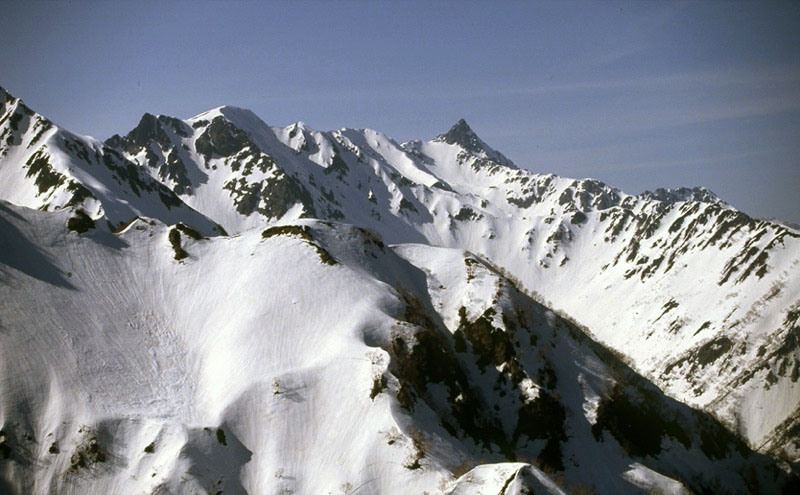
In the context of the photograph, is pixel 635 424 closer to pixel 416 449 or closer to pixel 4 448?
pixel 416 449

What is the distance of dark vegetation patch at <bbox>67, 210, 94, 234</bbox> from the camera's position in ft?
239

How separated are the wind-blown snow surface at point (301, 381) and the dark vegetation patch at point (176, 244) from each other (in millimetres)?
557

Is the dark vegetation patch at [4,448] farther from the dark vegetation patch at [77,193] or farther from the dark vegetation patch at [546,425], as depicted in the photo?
the dark vegetation patch at [77,193]

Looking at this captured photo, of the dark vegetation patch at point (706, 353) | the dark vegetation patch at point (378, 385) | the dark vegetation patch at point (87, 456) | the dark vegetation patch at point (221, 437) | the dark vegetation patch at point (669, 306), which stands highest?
the dark vegetation patch at point (669, 306)

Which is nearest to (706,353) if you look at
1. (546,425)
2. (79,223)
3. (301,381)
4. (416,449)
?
(546,425)

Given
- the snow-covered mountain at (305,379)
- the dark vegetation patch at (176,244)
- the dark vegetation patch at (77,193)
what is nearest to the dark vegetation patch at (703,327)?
the snow-covered mountain at (305,379)

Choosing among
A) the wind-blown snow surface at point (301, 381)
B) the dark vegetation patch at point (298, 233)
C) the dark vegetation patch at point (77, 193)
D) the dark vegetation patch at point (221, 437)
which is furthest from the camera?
the dark vegetation patch at point (77, 193)

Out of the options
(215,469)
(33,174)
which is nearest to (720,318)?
(215,469)

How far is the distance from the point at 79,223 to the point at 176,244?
1292cm

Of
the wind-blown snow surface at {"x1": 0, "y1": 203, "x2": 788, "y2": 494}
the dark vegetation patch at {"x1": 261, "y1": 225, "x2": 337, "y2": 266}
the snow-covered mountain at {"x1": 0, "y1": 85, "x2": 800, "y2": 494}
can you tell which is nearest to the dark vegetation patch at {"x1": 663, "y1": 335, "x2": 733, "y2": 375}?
the snow-covered mountain at {"x1": 0, "y1": 85, "x2": 800, "y2": 494}

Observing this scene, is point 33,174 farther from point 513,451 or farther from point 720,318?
Result: point 720,318

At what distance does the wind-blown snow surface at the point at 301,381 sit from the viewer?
51.0 metres

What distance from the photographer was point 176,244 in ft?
250

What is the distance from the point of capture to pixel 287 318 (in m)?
65.7
